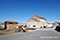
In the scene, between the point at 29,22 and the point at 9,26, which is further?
the point at 29,22

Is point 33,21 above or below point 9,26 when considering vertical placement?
above

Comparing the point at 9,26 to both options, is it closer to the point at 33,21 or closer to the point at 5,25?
the point at 5,25

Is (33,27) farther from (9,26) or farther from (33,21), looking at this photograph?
(33,21)

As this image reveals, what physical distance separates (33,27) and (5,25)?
11400 millimetres

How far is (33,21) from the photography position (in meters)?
55.8

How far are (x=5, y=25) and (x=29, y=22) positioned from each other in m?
27.7

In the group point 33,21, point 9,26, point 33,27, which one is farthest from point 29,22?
point 9,26

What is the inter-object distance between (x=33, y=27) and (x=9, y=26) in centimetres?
991

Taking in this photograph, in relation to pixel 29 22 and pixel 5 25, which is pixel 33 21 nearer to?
pixel 29 22

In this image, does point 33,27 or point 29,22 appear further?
point 29,22

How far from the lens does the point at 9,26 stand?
102 feet

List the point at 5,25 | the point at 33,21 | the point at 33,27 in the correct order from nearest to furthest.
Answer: the point at 5,25
the point at 33,27
the point at 33,21

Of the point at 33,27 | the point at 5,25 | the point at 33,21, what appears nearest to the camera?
the point at 5,25

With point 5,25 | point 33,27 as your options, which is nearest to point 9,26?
point 5,25
